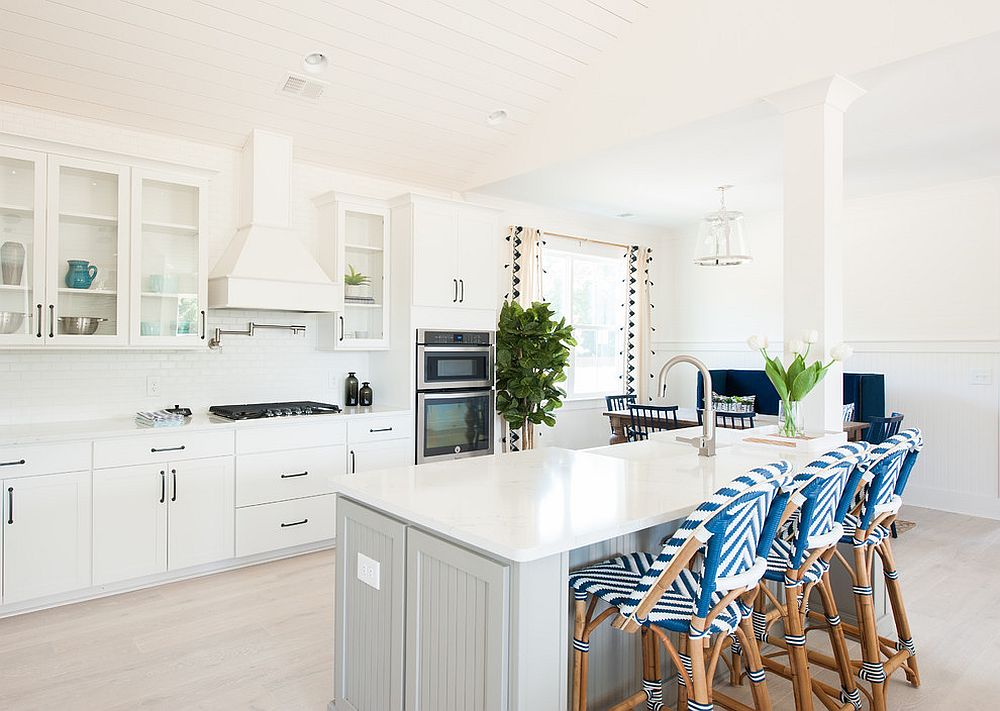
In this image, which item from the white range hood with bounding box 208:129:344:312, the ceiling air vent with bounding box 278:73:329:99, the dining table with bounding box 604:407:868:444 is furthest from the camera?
the dining table with bounding box 604:407:868:444

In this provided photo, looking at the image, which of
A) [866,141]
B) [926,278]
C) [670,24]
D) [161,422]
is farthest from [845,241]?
[161,422]

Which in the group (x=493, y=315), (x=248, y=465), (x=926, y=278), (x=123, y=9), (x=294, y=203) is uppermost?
(x=123, y=9)

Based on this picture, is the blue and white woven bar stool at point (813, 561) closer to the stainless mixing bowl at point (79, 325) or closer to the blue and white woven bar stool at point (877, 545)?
the blue and white woven bar stool at point (877, 545)

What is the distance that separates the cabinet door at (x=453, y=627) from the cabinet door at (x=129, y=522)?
2442 mm

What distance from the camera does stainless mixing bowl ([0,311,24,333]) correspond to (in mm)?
3637

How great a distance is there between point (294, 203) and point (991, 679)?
15.9 ft

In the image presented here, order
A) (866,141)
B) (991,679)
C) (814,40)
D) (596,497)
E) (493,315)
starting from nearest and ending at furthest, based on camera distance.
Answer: (596,497) < (991,679) < (814,40) < (866,141) < (493,315)

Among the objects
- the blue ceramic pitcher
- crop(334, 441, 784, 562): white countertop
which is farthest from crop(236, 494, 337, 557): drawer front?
crop(334, 441, 784, 562): white countertop

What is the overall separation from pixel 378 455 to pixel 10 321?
7.58 ft

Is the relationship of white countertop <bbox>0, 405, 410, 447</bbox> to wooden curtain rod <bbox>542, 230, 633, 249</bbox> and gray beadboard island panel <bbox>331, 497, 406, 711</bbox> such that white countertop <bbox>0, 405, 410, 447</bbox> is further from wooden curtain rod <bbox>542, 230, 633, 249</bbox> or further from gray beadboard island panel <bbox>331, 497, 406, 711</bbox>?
wooden curtain rod <bbox>542, 230, 633, 249</bbox>

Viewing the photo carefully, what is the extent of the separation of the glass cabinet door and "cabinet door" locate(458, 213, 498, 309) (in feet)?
1.95

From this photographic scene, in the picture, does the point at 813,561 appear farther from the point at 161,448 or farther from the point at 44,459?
the point at 44,459

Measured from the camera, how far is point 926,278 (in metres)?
5.92

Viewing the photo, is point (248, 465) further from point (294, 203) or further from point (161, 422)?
point (294, 203)
